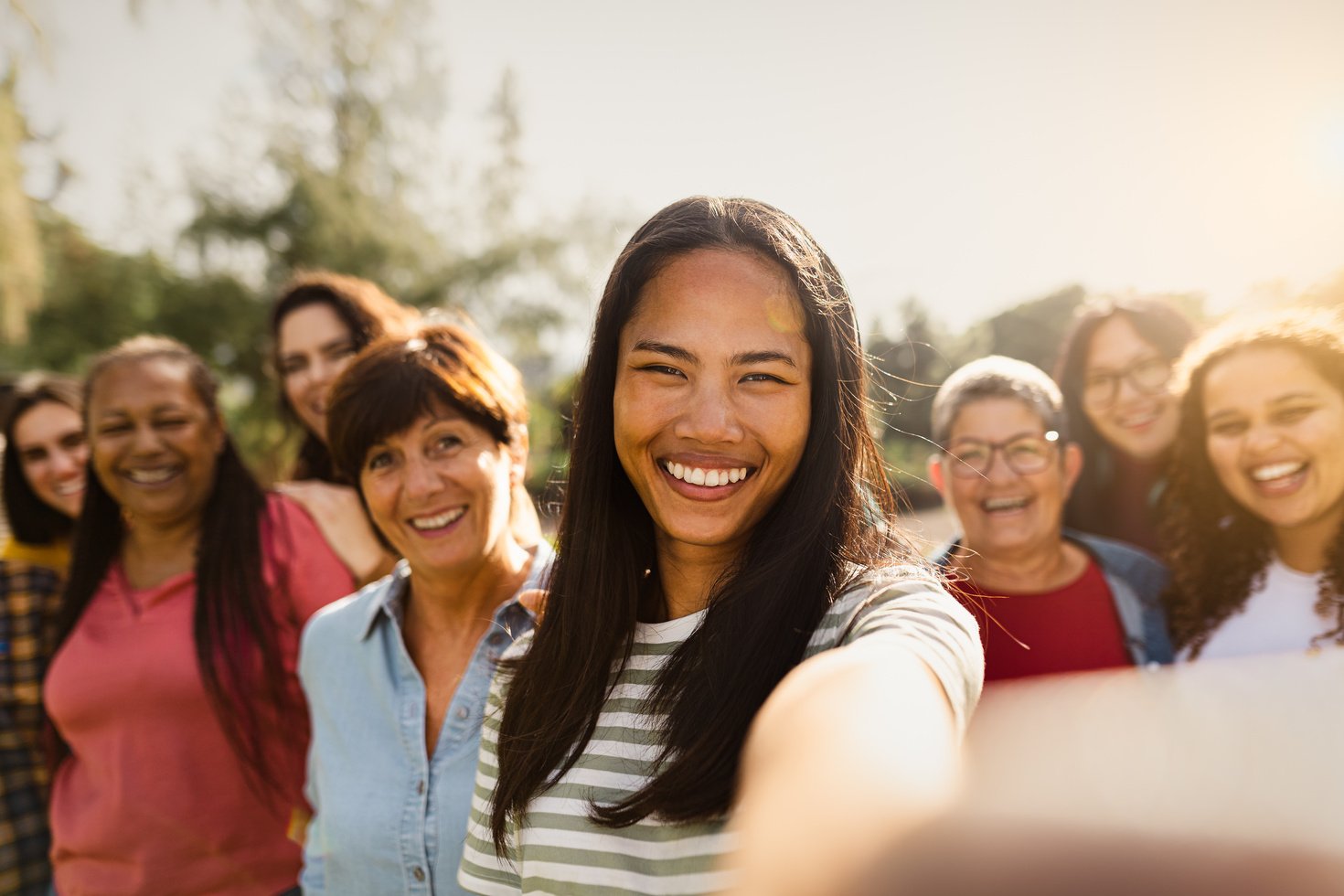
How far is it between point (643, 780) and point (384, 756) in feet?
3.40

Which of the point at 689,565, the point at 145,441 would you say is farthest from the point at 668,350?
the point at 145,441

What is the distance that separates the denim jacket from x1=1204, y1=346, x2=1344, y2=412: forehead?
1.82 feet

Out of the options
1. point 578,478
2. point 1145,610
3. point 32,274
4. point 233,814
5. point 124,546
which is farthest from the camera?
point 32,274

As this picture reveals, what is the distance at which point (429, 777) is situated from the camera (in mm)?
2027

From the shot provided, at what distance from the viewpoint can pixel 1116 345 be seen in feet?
9.40

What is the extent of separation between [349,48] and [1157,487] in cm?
1504

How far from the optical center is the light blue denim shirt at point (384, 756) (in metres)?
1.99

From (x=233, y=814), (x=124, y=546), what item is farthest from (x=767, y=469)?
(x=124, y=546)

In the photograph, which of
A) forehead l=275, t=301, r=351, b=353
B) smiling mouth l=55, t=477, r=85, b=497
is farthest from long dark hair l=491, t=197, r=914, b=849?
smiling mouth l=55, t=477, r=85, b=497

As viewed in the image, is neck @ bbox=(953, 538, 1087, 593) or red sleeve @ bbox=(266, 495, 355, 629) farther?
red sleeve @ bbox=(266, 495, 355, 629)

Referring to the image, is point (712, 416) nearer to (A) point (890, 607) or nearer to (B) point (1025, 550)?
(A) point (890, 607)

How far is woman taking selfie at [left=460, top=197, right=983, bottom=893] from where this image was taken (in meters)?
1.29

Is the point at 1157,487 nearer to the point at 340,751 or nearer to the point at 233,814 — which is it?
the point at 340,751

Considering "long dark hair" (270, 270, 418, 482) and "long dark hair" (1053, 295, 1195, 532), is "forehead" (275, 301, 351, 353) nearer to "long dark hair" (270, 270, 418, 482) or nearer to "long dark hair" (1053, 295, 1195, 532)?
"long dark hair" (270, 270, 418, 482)
